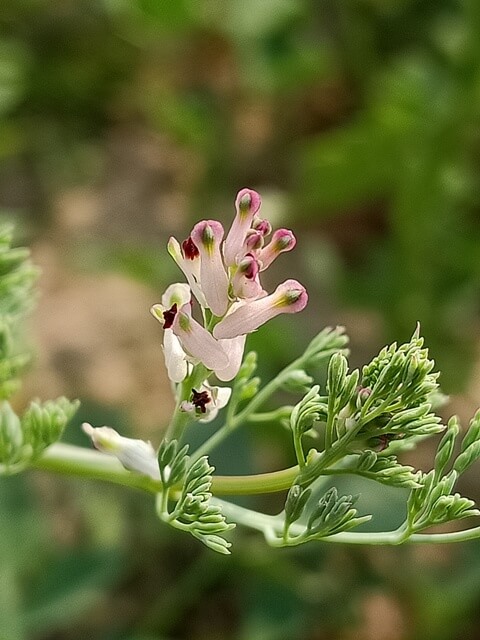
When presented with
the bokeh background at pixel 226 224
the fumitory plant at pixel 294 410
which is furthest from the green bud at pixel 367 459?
the bokeh background at pixel 226 224

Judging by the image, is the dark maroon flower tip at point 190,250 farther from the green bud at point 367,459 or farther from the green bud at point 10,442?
the green bud at point 10,442

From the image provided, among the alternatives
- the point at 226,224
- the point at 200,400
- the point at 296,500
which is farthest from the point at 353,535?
the point at 226,224

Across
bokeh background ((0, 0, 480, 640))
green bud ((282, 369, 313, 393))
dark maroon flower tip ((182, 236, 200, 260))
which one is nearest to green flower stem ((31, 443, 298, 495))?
green bud ((282, 369, 313, 393))

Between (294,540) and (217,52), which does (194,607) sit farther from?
(217,52)

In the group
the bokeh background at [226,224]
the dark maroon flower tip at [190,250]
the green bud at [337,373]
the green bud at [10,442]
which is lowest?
the green bud at [337,373]

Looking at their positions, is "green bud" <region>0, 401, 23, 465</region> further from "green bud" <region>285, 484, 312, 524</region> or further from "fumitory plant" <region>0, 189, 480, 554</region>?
"green bud" <region>285, 484, 312, 524</region>

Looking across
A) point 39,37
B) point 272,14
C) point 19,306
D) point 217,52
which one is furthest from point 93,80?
point 19,306
